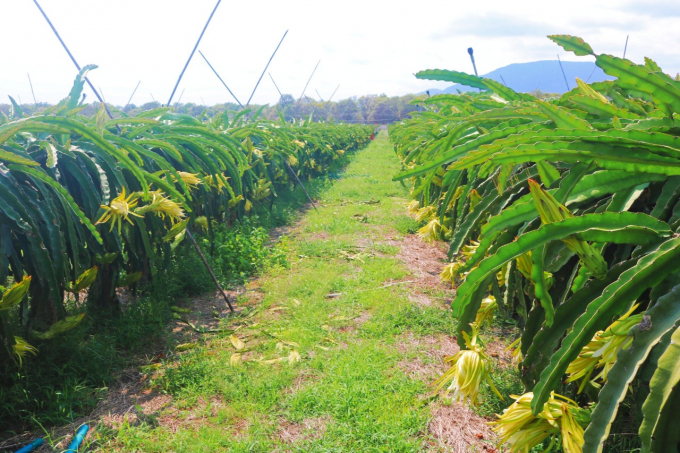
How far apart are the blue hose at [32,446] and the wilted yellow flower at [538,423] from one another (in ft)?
5.55

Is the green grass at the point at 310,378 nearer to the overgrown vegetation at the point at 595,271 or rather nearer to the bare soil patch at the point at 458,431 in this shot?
the bare soil patch at the point at 458,431

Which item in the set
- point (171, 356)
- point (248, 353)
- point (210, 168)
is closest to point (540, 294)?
point (248, 353)

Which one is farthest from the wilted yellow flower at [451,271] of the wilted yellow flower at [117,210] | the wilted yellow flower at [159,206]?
the wilted yellow flower at [117,210]

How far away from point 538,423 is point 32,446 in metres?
1.80

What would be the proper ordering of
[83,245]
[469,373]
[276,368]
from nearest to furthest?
[469,373], [83,245], [276,368]

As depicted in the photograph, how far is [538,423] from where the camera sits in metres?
1.21

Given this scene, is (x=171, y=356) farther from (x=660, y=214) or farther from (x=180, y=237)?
(x=660, y=214)

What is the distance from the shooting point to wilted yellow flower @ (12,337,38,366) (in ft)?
6.19

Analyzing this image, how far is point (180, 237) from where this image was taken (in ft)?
10.1

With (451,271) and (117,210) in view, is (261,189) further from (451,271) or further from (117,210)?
(451,271)

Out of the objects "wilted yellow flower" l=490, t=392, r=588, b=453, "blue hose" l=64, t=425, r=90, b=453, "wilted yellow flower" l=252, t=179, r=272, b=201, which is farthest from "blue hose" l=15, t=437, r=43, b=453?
"wilted yellow flower" l=252, t=179, r=272, b=201

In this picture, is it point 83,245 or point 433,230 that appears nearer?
point 83,245

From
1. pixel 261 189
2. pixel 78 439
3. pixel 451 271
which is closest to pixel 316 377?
pixel 451 271

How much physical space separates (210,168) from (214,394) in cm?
187
